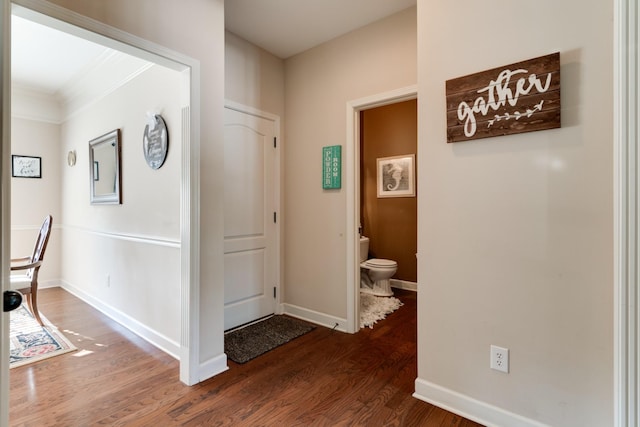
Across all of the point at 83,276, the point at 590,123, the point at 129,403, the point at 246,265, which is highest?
the point at 590,123

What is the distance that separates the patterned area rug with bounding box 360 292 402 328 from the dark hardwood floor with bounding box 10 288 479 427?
364mm

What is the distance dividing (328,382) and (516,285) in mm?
1294

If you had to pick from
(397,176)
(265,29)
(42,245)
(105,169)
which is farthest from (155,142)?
(397,176)

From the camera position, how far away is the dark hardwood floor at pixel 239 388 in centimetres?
171

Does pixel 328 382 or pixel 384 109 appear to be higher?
pixel 384 109

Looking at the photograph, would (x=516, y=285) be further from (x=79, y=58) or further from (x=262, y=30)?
(x=79, y=58)

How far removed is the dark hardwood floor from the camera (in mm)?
1708

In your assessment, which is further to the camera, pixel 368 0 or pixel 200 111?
pixel 368 0

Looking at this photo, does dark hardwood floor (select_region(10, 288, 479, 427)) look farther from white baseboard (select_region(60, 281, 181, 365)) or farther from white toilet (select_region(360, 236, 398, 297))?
white toilet (select_region(360, 236, 398, 297))

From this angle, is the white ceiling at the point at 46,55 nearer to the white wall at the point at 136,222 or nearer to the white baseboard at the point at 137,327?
the white wall at the point at 136,222

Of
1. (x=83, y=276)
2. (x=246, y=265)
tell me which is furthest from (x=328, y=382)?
(x=83, y=276)

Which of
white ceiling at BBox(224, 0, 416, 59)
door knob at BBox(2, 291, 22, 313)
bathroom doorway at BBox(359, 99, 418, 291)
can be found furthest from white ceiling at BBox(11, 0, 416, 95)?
door knob at BBox(2, 291, 22, 313)

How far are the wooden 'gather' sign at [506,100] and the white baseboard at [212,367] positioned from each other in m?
2.08

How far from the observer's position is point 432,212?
6.00ft
